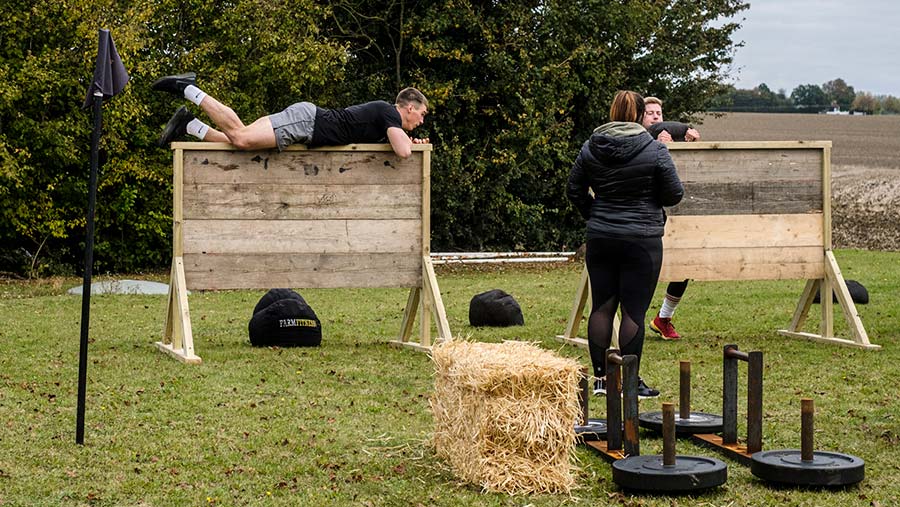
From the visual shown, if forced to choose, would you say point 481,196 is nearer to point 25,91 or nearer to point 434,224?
point 434,224

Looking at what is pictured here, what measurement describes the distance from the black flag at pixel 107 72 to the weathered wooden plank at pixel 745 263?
613 cm

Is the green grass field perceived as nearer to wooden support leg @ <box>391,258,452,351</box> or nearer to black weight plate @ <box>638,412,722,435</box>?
black weight plate @ <box>638,412,722,435</box>

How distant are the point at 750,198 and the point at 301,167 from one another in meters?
4.36

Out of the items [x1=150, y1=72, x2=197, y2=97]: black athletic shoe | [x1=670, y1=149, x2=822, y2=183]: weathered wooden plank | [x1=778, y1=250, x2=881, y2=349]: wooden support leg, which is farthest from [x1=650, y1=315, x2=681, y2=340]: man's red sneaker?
[x1=150, y1=72, x2=197, y2=97]: black athletic shoe

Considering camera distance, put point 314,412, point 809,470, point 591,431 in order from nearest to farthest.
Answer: point 809,470 < point 591,431 < point 314,412

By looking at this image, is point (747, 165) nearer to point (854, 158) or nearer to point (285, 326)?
point (285, 326)

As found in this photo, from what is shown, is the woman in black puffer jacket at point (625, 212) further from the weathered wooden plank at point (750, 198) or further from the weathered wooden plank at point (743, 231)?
the weathered wooden plank at point (750, 198)

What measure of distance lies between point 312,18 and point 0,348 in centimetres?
1504

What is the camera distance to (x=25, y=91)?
72.6 ft

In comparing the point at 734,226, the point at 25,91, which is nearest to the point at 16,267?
the point at 25,91

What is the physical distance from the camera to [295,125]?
10453 mm

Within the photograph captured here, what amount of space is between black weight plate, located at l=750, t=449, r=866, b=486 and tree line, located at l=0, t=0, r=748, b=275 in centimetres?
1789

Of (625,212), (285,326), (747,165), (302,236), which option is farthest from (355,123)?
(747,165)

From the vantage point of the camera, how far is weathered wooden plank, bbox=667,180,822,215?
11320mm
